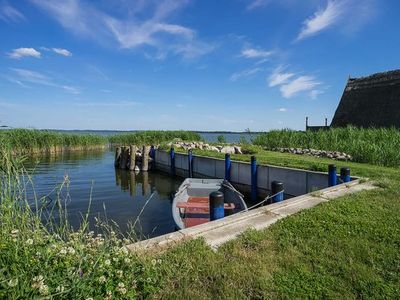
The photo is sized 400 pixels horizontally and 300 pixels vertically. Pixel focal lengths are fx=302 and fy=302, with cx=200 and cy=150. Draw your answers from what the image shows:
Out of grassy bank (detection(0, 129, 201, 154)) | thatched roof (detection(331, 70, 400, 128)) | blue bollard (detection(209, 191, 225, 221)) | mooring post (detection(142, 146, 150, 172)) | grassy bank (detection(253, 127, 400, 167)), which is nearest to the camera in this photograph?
blue bollard (detection(209, 191, 225, 221))

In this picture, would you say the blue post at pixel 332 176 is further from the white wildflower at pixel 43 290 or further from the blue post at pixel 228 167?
the white wildflower at pixel 43 290

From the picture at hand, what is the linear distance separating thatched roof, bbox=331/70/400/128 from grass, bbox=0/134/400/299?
2311 cm

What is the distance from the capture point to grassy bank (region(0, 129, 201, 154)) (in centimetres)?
2827

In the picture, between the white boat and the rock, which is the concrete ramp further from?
the rock

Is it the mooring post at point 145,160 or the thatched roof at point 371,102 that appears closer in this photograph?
the mooring post at point 145,160

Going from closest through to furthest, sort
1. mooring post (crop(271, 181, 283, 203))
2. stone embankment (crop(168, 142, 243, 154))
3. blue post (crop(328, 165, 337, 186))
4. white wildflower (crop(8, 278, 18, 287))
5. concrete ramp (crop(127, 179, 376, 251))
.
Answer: white wildflower (crop(8, 278, 18, 287))
concrete ramp (crop(127, 179, 376, 251))
mooring post (crop(271, 181, 283, 203))
blue post (crop(328, 165, 337, 186))
stone embankment (crop(168, 142, 243, 154))

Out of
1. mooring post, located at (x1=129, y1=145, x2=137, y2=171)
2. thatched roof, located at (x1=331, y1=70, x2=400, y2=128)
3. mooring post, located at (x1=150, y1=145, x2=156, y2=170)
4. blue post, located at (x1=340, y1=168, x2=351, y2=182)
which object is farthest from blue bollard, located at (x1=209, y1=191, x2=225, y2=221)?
thatched roof, located at (x1=331, y1=70, x2=400, y2=128)

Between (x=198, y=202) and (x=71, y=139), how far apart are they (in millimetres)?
28170

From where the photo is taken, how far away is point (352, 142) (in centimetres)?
1627

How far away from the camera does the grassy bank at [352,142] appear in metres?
13.4

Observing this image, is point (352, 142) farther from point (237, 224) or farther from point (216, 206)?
point (237, 224)

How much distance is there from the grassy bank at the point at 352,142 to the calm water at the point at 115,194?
7845 millimetres

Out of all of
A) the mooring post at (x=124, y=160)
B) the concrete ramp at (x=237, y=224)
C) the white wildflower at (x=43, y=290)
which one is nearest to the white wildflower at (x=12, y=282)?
the white wildflower at (x=43, y=290)

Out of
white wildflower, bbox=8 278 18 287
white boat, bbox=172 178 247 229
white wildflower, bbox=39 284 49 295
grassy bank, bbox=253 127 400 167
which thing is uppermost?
grassy bank, bbox=253 127 400 167
